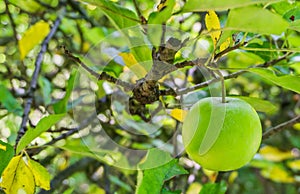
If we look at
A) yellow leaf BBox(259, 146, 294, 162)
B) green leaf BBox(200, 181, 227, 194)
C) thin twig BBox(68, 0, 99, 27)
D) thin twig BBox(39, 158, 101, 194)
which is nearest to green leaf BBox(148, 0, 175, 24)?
green leaf BBox(200, 181, 227, 194)

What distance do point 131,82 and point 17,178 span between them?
2.03 feet

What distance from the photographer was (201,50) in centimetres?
91

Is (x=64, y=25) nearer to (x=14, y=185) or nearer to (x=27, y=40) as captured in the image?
(x=27, y=40)

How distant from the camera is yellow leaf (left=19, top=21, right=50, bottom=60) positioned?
120 cm

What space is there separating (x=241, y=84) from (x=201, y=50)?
3.44 ft

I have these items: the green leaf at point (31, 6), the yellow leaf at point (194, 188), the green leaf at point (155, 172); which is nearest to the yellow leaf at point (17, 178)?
the green leaf at point (155, 172)

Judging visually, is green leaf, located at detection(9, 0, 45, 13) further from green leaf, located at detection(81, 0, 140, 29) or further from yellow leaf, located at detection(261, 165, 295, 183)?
yellow leaf, located at detection(261, 165, 295, 183)

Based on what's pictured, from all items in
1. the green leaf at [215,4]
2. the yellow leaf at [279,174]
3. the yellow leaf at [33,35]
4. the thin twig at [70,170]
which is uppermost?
the green leaf at [215,4]

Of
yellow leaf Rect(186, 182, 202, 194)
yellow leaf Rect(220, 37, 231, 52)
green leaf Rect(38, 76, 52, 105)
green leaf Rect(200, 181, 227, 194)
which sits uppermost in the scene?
yellow leaf Rect(220, 37, 231, 52)

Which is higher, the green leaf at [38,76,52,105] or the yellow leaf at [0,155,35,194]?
the yellow leaf at [0,155,35,194]

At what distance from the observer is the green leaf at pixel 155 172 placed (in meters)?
0.73

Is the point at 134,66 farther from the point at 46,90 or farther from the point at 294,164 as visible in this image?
the point at 294,164

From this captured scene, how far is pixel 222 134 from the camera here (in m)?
0.62

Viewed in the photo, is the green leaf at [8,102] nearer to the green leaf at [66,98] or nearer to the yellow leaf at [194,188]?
the green leaf at [66,98]
